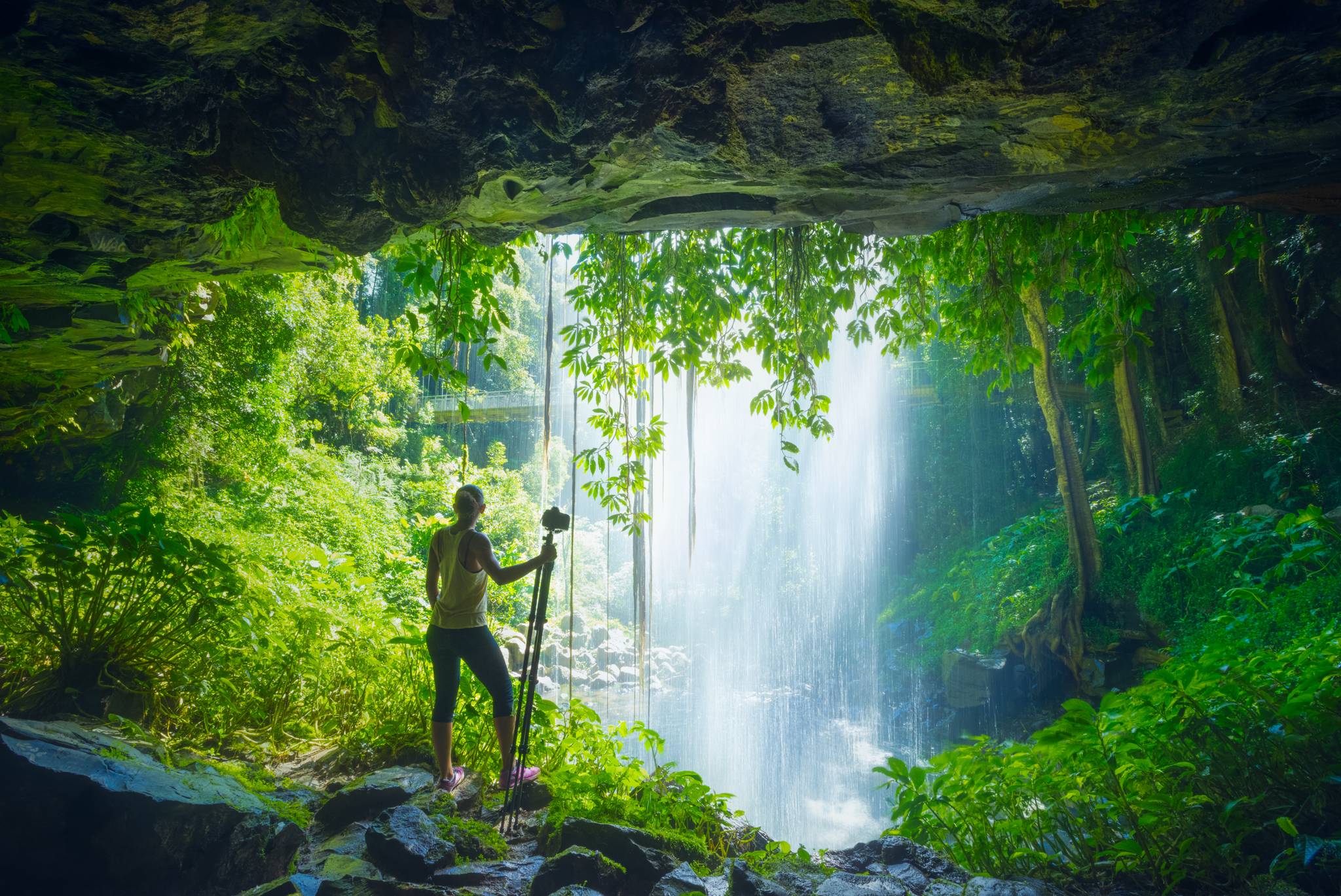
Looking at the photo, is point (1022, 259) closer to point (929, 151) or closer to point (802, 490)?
point (929, 151)

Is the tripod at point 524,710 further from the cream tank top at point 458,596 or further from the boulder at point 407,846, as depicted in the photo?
the boulder at point 407,846

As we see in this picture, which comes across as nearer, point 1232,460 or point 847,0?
point 847,0

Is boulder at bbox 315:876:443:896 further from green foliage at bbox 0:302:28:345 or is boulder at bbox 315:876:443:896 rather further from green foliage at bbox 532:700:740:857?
green foliage at bbox 0:302:28:345

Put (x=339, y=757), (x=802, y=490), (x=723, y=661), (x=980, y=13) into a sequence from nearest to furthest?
(x=980, y=13) → (x=339, y=757) → (x=723, y=661) → (x=802, y=490)

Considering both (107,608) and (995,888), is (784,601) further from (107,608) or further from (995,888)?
(107,608)

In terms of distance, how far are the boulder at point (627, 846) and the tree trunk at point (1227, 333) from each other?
8883 mm

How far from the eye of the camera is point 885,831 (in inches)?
116

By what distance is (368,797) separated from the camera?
291cm

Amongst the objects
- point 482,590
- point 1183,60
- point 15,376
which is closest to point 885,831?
point 482,590

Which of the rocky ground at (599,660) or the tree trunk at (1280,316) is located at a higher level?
the tree trunk at (1280,316)

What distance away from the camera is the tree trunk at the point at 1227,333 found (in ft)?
24.9

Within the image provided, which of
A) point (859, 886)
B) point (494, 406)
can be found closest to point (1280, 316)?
point (859, 886)

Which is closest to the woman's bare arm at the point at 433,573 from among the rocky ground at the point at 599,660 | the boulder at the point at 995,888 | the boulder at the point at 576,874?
the boulder at the point at 576,874

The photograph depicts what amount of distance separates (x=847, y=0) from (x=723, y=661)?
16.9 m
